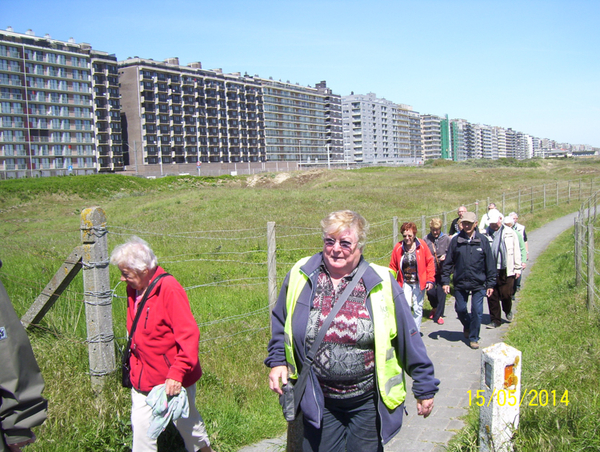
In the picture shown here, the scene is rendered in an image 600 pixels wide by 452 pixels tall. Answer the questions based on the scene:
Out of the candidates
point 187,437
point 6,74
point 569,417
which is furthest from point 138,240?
point 6,74

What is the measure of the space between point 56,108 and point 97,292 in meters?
93.1

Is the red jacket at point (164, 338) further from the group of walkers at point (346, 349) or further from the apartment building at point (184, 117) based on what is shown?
the apartment building at point (184, 117)

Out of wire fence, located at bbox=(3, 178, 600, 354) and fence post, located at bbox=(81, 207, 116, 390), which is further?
wire fence, located at bbox=(3, 178, 600, 354)

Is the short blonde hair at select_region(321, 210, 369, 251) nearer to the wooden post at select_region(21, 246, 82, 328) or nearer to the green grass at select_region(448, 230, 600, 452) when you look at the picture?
the green grass at select_region(448, 230, 600, 452)

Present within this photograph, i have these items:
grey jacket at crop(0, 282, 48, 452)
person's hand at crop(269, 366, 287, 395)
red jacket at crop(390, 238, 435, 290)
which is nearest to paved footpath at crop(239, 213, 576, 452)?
red jacket at crop(390, 238, 435, 290)

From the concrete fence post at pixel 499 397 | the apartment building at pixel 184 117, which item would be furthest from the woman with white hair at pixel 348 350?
the apartment building at pixel 184 117

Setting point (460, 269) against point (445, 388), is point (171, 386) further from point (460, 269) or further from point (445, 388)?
point (460, 269)

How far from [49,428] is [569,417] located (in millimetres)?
4031

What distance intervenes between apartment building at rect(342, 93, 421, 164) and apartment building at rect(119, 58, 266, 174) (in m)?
50.2

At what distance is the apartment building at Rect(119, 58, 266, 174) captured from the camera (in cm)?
10025

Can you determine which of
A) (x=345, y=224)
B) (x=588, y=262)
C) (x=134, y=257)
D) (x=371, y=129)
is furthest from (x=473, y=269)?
(x=371, y=129)

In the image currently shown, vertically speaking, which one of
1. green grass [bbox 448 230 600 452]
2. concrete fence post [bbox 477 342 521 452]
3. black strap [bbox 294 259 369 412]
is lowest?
green grass [bbox 448 230 600 452]

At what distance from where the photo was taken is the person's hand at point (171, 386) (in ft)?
11.2

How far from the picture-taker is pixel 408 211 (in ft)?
82.1
